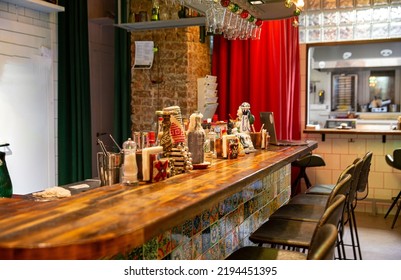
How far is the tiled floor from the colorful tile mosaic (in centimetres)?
113

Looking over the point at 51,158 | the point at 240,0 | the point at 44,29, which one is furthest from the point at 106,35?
the point at 240,0

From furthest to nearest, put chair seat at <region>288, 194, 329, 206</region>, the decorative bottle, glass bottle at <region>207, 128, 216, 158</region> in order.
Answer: chair seat at <region>288, 194, 329, 206</region>, glass bottle at <region>207, 128, 216, 158</region>, the decorative bottle

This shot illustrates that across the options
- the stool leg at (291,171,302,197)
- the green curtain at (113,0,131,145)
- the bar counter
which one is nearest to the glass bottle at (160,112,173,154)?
the bar counter

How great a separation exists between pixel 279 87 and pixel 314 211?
3082 millimetres

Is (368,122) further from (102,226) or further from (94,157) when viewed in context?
(102,226)

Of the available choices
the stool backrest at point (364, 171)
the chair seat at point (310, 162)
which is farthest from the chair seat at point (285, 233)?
the chair seat at point (310, 162)

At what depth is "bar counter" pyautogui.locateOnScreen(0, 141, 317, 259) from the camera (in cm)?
125

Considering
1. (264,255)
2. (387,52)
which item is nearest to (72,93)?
(264,255)

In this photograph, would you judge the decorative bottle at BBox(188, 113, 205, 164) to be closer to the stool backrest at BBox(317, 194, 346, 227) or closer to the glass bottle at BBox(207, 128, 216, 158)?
the glass bottle at BBox(207, 128, 216, 158)

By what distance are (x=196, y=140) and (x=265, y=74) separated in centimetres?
352

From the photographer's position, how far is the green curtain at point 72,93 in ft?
17.7

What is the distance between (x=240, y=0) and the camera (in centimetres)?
387

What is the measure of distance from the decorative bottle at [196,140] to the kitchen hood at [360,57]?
6.14 m

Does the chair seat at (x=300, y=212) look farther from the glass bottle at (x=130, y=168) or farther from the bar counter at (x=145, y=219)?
the glass bottle at (x=130, y=168)
